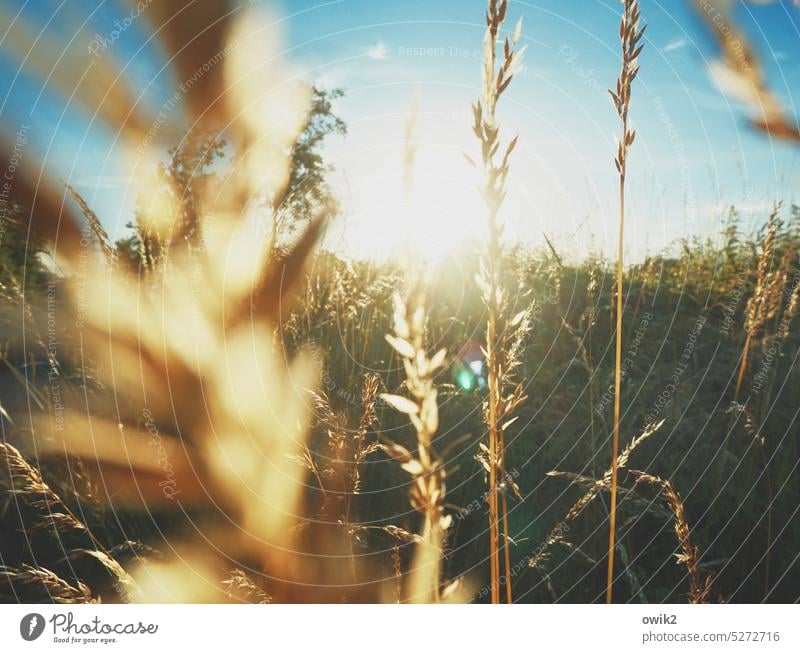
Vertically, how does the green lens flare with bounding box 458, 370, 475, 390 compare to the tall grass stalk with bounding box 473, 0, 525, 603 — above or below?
below

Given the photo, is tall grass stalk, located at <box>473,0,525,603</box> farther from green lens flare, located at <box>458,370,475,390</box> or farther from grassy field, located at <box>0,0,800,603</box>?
green lens flare, located at <box>458,370,475,390</box>

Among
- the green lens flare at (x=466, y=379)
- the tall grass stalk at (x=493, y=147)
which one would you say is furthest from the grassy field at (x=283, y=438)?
the tall grass stalk at (x=493, y=147)

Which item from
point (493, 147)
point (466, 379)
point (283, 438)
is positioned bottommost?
point (283, 438)

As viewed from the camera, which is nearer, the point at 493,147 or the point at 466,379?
the point at 493,147

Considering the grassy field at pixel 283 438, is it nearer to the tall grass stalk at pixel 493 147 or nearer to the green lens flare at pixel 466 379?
the green lens flare at pixel 466 379

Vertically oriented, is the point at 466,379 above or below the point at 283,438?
above

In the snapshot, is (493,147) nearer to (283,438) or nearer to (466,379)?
(283,438)

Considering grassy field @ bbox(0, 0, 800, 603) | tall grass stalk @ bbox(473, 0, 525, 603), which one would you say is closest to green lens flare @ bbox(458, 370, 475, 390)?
grassy field @ bbox(0, 0, 800, 603)

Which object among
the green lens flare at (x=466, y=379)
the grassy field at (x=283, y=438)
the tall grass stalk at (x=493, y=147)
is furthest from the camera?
the green lens flare at (x=466, y=379)

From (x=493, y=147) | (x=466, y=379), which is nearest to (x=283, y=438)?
(x=466, y=379)

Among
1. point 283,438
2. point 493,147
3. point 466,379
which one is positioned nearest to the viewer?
point 493,147
